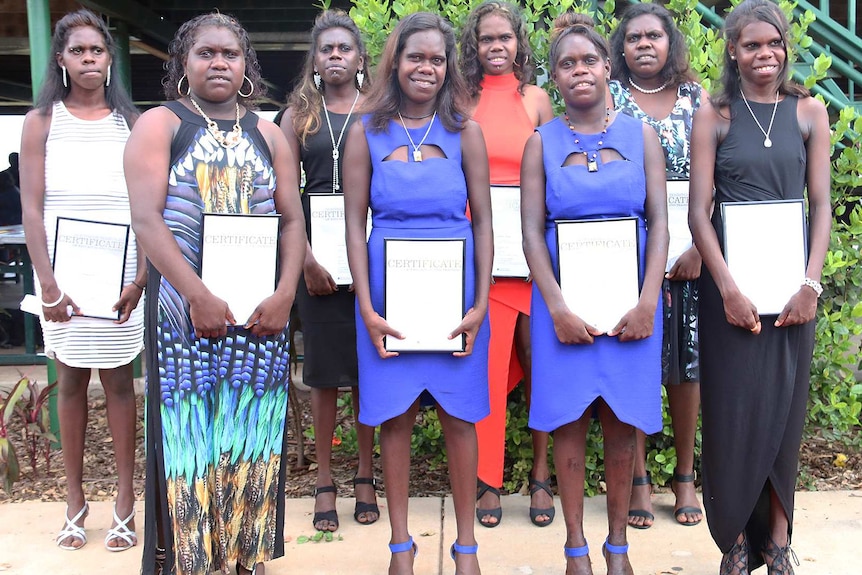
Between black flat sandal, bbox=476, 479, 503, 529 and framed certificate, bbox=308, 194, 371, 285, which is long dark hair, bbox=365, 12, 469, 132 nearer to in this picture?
A: framed certificate, bbox=308, 194, 371, 285

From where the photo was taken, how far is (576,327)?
10.0 ft

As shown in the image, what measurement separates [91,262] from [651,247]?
91.6 inches

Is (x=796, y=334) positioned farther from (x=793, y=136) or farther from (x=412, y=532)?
(x=412, y=532)

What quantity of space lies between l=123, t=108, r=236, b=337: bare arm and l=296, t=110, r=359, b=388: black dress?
989mm

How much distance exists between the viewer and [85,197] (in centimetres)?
380

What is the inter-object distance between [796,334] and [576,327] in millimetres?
814

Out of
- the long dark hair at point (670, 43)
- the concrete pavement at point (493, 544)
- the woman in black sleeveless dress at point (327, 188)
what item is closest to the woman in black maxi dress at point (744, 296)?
the concrete pavement at point (493, 544)

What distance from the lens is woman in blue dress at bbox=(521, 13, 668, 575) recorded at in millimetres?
3111

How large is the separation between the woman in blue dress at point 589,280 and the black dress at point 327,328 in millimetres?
1068

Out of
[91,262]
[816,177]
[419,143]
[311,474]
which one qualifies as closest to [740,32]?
[816,177]

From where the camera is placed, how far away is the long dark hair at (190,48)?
3117 mm

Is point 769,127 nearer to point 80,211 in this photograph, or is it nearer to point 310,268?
point 310,268

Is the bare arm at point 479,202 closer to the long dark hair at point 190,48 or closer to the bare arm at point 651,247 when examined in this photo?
the bare arm at point 651,247

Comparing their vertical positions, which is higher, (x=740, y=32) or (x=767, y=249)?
(x=740, y=32)
